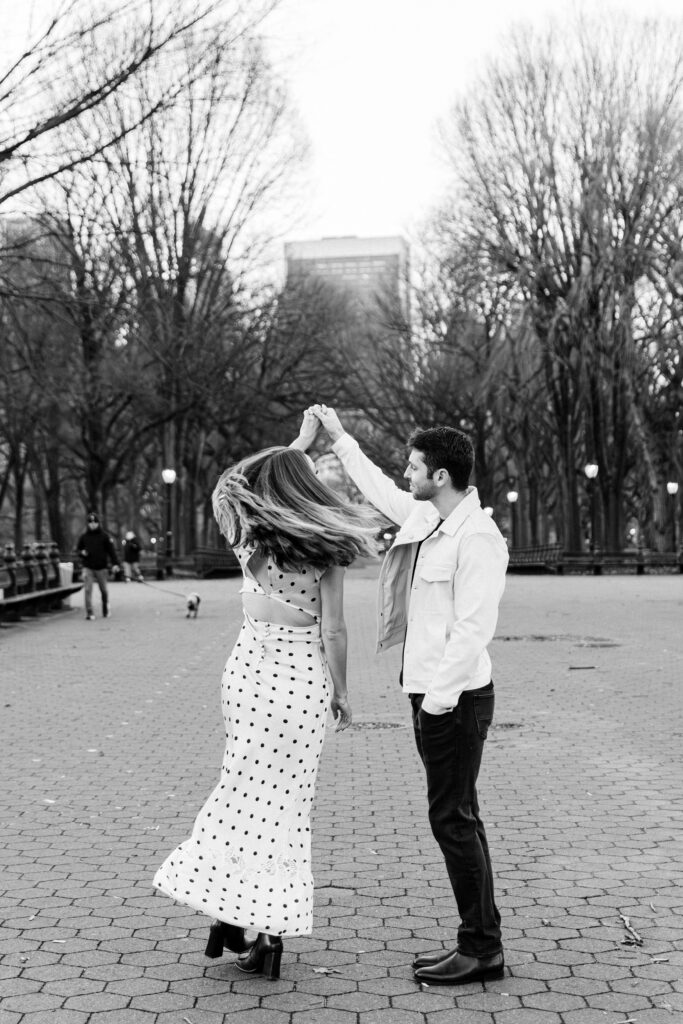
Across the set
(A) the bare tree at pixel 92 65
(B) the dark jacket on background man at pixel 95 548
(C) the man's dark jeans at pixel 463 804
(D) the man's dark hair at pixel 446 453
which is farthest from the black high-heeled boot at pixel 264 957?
(B) the dark jacket on background man at pixel 95 548

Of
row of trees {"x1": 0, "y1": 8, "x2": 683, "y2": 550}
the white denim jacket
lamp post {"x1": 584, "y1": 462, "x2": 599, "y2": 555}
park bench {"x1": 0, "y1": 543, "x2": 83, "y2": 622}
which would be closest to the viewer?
the white denim jacket

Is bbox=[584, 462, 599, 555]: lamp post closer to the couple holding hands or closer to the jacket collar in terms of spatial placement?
the couple holding hands

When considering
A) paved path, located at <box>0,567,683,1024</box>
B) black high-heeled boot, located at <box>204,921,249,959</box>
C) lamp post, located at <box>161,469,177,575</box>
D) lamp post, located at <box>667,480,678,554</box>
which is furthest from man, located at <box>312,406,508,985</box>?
lamp post, located at <box>667,480,678,554</box>

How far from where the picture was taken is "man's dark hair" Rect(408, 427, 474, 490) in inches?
152

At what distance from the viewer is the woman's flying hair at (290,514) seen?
3.95 metres

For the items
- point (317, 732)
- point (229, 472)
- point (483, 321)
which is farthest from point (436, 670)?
point (483, 321)

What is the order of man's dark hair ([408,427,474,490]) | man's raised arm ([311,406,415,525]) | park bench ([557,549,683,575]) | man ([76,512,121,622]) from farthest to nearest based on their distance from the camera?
park bench ([557,549,683,575]) → man ([76,512,121,622]) → man's raised arm ([311,406,415,525]) → man's dark hair ([408,427,474,490])

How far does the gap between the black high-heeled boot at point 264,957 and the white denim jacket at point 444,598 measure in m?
0.92

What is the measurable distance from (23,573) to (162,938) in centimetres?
1652

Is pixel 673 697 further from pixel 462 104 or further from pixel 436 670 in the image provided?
pixel 462 104

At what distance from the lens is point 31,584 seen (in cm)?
2052

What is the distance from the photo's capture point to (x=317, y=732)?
4.04 m

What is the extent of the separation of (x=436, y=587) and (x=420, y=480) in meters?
0.33

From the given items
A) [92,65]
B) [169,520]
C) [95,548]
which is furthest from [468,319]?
[92,65]
